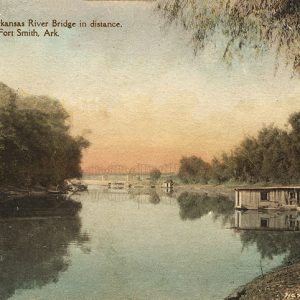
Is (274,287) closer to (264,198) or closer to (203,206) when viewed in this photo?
(264,198)

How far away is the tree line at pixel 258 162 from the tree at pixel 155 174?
1.05ft

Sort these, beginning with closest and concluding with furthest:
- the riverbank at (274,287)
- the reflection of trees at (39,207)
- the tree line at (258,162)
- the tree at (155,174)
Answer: the riverbank at (274,287)
the tree line at (258,162)
the tree at (155,174)
the reflection of trees at (39,207)

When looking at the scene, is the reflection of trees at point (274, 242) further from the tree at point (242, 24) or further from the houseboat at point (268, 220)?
the tree at point (242, 24)

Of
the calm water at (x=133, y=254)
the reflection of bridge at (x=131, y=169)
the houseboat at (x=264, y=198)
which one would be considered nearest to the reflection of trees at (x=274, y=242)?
the calm water at (x=133, y=254)

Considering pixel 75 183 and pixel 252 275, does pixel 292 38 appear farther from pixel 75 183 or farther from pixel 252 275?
pixel 75 183

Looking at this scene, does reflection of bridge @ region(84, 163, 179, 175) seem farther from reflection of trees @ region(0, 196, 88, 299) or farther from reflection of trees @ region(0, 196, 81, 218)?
reflection of trees @ region(0, 196, 81, 218)

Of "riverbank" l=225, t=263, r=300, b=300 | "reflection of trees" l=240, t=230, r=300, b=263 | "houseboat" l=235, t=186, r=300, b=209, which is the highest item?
"houseboat" l=235, t=186, r=300, b=209

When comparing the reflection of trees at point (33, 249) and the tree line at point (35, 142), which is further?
the tree line at point (35, 142)

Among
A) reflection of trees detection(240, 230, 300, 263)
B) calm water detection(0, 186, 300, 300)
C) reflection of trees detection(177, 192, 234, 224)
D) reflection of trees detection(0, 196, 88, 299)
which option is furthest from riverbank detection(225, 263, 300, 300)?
reflection of trees detection(177, 192, 234, 224)

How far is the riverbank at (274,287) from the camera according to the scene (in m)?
5.84

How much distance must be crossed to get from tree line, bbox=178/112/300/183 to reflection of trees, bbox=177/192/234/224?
620mm

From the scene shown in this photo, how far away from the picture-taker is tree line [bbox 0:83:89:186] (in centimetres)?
795

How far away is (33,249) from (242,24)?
168 inches

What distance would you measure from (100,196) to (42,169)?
1.39 meters
